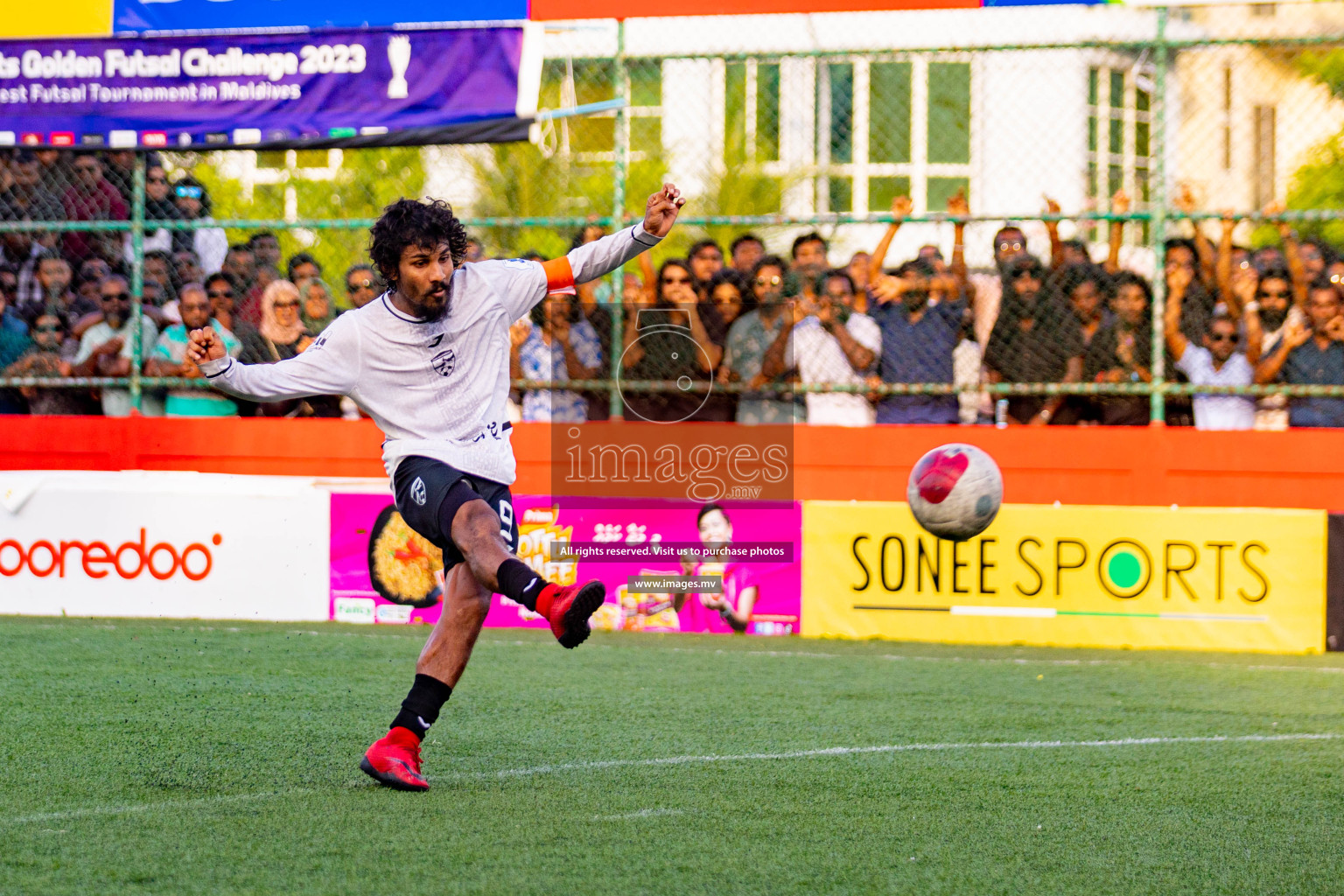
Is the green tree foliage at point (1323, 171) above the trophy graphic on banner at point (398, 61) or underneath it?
above

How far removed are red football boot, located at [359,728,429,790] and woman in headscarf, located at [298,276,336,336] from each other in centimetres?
619

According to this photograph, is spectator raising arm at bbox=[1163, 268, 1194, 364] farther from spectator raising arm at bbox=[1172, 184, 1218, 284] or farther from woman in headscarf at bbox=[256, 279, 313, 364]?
woman in headscarf at bbox=[256, 279, 313, 364]

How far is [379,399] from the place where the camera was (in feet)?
18.2

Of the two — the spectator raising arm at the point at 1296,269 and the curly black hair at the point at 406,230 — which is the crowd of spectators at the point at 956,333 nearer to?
the spectator raising arm at the point at 1296,269

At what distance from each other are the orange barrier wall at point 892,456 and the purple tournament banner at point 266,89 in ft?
6.79

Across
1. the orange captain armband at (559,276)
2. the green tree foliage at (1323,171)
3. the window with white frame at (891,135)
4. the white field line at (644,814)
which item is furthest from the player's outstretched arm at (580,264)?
the window with white frame at (891,135)

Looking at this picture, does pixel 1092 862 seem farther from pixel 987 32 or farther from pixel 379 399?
pixel 987 32

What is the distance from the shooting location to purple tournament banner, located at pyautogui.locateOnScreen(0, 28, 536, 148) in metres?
11.0

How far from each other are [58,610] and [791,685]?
17.2ft

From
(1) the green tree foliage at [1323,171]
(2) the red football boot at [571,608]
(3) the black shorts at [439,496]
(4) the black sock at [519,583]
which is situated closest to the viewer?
(2) the red football boot at [571,608]

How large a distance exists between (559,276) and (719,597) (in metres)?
4.75

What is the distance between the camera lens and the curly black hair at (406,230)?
17.6 ft

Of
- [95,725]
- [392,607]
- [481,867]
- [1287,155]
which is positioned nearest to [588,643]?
[392,607]

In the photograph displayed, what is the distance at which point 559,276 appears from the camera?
18.8 feet
